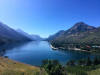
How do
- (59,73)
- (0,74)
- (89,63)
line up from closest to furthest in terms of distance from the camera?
(0,74)
(59,73)
(89,63)

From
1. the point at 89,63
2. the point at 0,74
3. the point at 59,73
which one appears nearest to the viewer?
the point at 0,74

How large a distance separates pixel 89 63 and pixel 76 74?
42.1 m

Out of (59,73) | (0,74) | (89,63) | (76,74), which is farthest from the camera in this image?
(89,63)

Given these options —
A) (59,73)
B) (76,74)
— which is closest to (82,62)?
(76,74)

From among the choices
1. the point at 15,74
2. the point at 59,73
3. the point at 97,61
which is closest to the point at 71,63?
the point at 97,61

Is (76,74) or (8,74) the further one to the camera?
(76,74)

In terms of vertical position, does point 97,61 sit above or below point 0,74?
below

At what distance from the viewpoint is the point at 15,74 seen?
31922 millimetres

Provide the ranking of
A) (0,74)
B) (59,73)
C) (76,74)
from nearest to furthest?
(0,74) → (59,73) → (76,74)

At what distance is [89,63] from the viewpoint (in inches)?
3243

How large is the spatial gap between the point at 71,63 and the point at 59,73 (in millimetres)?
51139

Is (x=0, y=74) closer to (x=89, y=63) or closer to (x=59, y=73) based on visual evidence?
(x=59, y=73)

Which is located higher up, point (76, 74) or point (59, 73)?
point (59, 73)

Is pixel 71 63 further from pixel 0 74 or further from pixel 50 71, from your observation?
pixel 0 74
